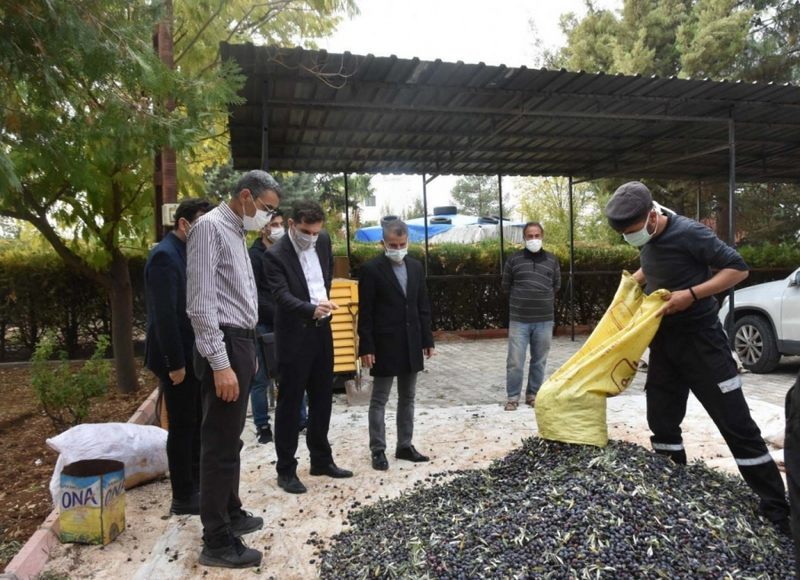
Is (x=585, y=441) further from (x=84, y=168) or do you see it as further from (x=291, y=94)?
(x=291, y=94)

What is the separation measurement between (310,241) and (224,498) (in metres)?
1.85

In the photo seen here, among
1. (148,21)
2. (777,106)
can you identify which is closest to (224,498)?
(148,21)

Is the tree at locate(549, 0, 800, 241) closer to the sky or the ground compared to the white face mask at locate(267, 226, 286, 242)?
closer to the sky

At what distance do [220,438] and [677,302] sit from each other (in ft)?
8.09

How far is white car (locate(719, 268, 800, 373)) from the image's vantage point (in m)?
7.31

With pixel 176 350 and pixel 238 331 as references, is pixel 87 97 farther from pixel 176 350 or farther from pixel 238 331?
pixel 238 331

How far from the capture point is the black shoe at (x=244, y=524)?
11.1 ft

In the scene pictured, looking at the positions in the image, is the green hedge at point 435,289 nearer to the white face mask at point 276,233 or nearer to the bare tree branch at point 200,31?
the bare tree branch at point 200,31

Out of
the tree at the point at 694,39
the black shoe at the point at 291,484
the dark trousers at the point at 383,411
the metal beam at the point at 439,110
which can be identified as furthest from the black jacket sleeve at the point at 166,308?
the tree at the point at 694,39

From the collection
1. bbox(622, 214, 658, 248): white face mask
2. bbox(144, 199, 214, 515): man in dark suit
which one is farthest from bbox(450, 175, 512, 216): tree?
bbox(144, 199, 214, 515): man in dark suit

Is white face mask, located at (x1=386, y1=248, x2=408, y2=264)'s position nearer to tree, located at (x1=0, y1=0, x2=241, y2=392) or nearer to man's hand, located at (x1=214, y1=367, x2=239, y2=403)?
tree, located at (x1=0, y1=0, x2=241, y2=392)

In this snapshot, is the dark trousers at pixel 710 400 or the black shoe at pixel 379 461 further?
the black shoe at pixel 379 461

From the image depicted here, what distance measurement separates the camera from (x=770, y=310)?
7559 millimetres

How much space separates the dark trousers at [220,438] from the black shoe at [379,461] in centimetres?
153
